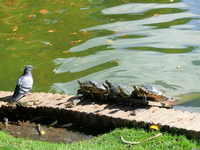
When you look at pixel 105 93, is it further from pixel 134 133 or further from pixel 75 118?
pixel 134 133

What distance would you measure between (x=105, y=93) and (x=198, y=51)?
4.68 metres

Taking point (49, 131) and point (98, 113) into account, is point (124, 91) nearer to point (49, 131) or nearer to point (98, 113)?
point (98, 113)

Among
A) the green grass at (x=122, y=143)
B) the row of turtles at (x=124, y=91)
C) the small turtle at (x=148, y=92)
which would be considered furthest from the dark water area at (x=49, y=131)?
the small turtle at (x=148, y=92)

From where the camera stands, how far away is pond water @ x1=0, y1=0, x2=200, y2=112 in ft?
29.1

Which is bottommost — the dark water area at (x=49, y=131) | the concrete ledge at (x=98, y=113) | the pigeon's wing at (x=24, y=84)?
the dark water area at (x=49, y=131)

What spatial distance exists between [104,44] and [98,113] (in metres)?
5.89

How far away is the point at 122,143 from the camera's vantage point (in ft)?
16.3

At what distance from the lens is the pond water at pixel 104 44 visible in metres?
8.88

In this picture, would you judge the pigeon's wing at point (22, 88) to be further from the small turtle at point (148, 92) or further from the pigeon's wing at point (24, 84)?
the small turtle at point (148, 92)

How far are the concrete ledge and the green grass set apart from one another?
194 millimetres

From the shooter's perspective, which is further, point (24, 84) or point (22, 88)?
point (24, 84)

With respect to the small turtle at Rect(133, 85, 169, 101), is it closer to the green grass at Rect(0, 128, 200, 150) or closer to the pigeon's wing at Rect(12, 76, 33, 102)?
the green grass at Rect(0, 128, 200, 150)

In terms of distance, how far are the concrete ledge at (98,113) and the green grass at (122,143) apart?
0.64 feet

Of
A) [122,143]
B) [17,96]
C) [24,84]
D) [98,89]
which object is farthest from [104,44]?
[122,143]
